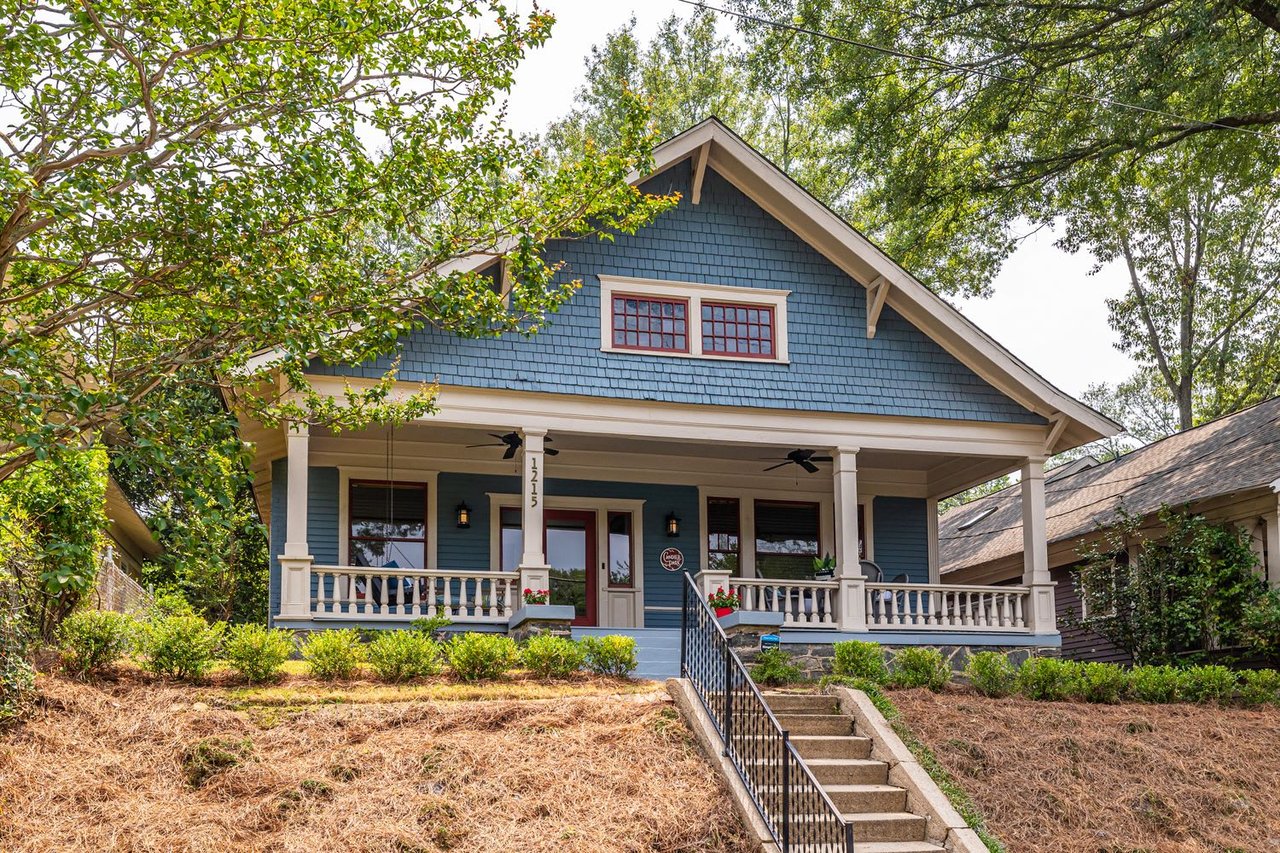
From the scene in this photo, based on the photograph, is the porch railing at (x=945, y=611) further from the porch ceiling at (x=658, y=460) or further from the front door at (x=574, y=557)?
the front door at (x=574, y=557)

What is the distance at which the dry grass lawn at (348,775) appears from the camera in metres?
8.41

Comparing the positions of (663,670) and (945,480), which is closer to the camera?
(663,670)

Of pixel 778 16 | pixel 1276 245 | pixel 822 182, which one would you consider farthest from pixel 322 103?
pixel 1276 245

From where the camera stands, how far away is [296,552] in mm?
13680

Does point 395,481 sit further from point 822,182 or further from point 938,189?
point 822,182

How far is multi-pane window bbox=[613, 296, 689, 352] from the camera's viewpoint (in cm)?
1564

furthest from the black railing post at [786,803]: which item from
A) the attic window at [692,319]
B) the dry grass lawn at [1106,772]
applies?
the attic window at [692,319]

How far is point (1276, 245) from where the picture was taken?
28312 mm

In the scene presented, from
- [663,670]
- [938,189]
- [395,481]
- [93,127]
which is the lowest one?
[663,670]

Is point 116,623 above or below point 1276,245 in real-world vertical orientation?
below

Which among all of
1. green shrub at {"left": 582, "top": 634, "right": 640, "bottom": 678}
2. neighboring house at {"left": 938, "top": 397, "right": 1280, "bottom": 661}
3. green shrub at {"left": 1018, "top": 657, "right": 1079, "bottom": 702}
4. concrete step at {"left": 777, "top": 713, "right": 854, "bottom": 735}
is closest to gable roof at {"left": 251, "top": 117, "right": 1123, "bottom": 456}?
neighboring house at {"left": 938, "top": 397, "right": 1280, "bottom": 661}

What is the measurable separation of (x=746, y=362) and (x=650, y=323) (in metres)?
1.33

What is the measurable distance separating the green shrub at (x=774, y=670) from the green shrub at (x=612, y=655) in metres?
1.36

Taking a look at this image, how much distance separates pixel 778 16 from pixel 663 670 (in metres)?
12.0
